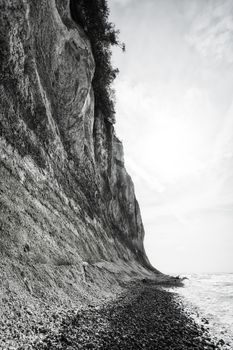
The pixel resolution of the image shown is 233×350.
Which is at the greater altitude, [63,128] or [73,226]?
[63,128]

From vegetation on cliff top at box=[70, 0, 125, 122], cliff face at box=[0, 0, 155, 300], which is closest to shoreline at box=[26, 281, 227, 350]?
cliff face at box=[0, 0, 155, 300]

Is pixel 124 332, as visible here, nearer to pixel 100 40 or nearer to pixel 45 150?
pixel 45 150

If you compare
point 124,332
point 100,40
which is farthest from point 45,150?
point 100,40

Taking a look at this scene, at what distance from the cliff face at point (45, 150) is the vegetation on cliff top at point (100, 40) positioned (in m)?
1.76

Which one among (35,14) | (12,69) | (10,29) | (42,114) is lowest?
(42,114)

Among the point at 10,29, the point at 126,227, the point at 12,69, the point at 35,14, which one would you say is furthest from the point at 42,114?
the point at 126,227

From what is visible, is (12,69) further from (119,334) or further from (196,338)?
(196,338)

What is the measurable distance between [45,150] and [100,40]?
1295 centimetres

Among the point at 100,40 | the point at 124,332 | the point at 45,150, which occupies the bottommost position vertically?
the point at 124,332

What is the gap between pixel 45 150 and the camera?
1324 centimetres

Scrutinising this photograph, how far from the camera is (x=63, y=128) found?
54.1 feet

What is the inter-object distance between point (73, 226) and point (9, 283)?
722 cm

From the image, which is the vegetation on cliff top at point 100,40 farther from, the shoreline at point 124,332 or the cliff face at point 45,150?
the shoreline at point 124,332

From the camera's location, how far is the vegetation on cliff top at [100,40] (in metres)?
17.6
